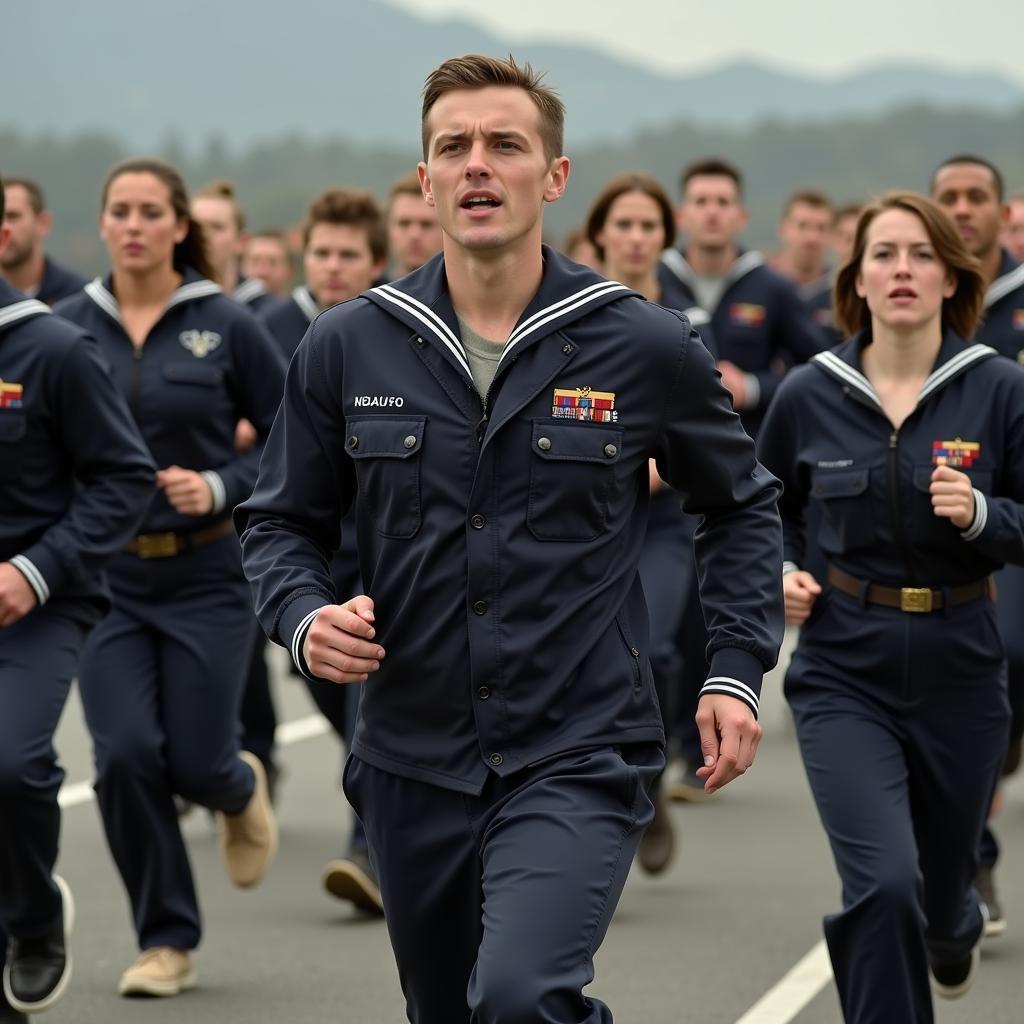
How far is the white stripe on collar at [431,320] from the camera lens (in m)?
4.62

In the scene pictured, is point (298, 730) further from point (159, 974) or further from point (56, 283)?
point (159, 974)

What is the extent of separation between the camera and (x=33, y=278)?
37.7 feet

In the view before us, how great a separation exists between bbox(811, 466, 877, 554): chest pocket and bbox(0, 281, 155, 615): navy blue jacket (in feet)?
6.41

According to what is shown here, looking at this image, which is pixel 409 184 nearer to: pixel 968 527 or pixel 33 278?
pixel 33 278

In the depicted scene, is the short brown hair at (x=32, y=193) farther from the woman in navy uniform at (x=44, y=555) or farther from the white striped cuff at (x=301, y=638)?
the white striped cuff at (x=301, y=638)

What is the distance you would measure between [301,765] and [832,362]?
5966 millimetres

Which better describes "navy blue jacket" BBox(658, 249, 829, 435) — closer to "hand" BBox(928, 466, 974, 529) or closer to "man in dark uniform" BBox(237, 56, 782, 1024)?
"hand" BBox(928, 466, 974, 529)

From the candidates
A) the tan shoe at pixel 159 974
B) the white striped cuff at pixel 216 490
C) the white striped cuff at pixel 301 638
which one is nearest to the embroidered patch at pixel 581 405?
the white striped cuff at pixel 301 638

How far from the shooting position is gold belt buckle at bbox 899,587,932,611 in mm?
6153

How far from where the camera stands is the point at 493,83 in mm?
4664

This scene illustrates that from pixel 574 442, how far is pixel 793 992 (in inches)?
121

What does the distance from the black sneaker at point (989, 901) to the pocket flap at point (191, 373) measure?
120 inches

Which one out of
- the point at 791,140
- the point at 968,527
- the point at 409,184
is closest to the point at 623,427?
the point at 968,527

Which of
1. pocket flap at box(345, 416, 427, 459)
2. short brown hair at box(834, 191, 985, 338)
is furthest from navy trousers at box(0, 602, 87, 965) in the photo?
short brown hair at box(834, 191, 985, 338)
